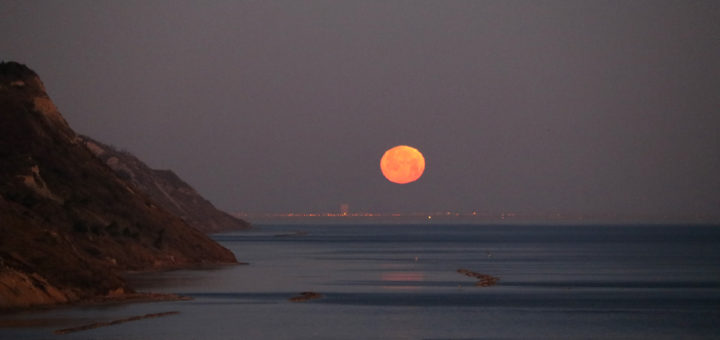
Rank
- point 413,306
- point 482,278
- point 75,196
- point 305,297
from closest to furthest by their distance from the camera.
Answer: point 413,306, point 305,297, point 482,278, point 75,196

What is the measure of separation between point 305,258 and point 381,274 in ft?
81.8

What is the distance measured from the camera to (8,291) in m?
43.3

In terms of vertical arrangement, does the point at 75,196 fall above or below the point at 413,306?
above

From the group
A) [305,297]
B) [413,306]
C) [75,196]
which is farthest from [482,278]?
[75,196]

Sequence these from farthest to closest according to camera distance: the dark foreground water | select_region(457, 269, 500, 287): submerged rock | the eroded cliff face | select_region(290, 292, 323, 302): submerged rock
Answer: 1. the eroded cliff face
2. select_region(457, 269, 500, 287): submerged rock
3. select_region(290, 292, 323, 302): submerged rock
4. the dark foreground water

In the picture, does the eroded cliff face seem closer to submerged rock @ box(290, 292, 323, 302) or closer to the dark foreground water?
the dark foreground water

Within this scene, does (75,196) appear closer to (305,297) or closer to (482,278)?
(305,297)

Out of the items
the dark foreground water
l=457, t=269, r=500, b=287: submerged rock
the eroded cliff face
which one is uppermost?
the eroded cliff face

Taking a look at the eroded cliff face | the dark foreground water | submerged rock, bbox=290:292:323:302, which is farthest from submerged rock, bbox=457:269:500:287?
the eroded cliff face

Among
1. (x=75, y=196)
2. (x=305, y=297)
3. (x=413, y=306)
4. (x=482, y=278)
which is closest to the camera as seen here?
(x=413, y=306)

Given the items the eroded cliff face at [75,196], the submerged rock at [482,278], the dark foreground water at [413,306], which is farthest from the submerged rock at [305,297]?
the submerged rock at [482,278]

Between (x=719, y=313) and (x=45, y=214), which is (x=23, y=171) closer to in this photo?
(x=45, y=214)

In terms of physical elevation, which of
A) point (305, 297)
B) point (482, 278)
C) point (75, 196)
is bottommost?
point (305, 297)

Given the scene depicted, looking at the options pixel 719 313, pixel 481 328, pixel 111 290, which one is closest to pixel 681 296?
pixel 719 313
